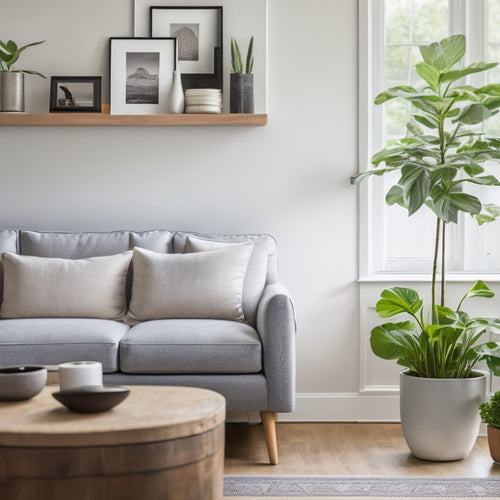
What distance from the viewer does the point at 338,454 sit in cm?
323

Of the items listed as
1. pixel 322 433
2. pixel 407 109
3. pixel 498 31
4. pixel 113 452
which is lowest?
A: pixel 322 433

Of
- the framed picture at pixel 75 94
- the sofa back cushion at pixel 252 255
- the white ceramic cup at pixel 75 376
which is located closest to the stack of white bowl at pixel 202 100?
the framed picture at pixel 75 94

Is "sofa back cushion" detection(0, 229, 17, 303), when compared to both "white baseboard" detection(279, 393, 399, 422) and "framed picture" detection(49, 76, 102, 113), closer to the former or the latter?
"framed picture" detection(49, 76, 102, 113)

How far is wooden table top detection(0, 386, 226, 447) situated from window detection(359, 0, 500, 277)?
2.00 meters

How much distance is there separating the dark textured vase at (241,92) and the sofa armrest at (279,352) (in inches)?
45.8

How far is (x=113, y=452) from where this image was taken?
69.9 inches

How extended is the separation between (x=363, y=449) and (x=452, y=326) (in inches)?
27.1

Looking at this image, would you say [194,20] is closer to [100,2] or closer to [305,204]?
[100,2]

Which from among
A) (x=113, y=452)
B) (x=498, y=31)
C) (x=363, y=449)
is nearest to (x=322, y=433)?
(x=363, y=449)

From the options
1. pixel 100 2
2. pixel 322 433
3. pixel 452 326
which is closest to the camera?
pixel 452 326

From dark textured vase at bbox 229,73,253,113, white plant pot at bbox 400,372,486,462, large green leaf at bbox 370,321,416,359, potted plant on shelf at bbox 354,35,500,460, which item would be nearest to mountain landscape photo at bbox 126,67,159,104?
dark textured vase at bbox 229,73,253,113

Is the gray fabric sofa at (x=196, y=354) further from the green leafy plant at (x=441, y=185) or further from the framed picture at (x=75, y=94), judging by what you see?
the framed picture at (x=75, y=94)

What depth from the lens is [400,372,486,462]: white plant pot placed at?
10.2 ft

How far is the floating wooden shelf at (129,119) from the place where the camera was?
3.73 m
